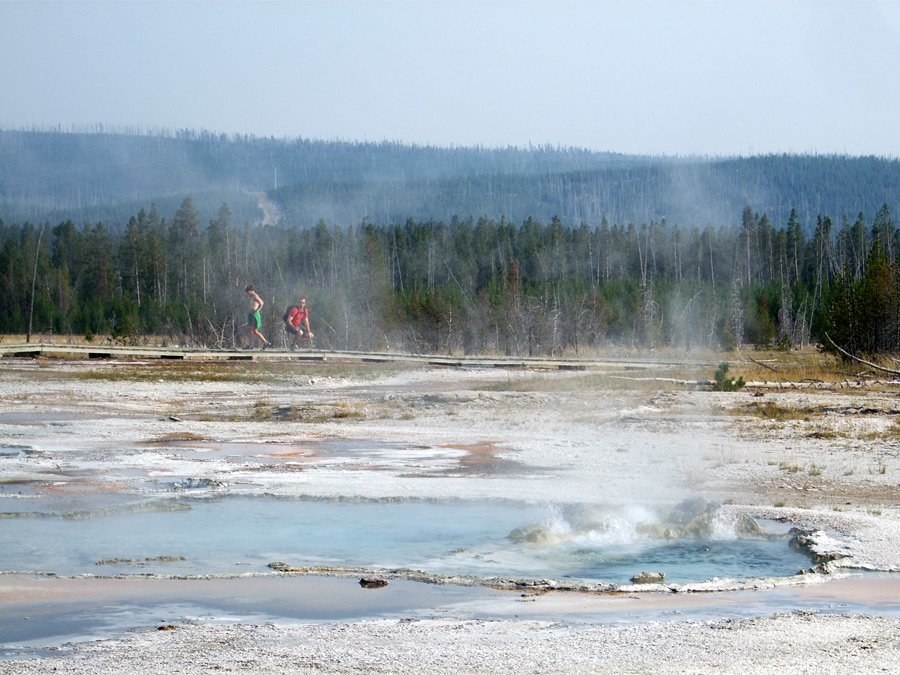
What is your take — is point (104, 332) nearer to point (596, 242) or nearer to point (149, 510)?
point (596, 242)

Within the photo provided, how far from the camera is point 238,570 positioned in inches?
328

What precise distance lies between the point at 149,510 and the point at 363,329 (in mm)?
54837

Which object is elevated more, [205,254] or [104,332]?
[205,254]

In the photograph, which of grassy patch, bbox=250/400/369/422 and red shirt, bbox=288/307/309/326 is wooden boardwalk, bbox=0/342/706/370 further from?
grassy patch, bbox=250/400/369/422

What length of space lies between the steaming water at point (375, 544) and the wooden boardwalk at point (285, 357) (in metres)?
29.5

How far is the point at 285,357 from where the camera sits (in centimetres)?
4159

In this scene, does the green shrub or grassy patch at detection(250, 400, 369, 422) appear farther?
the green shrub

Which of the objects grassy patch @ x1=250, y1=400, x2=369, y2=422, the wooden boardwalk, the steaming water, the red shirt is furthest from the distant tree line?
the steaming water

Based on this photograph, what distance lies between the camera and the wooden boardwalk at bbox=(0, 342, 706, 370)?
41.1 meters

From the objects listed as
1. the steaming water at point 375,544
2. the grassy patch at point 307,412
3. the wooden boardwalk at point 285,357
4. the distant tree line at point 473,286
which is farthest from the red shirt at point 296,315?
the steaming water at point 375,544

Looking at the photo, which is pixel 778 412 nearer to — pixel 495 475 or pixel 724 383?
pixel 724 383

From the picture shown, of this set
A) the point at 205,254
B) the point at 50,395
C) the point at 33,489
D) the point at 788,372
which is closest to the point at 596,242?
the point at 205,254

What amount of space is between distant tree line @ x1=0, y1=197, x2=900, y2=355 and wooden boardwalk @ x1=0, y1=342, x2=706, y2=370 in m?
8.15

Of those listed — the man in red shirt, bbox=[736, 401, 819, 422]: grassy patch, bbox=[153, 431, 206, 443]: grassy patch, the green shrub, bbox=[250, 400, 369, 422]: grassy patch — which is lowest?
bbox=[250, 400, 369, 422]: grassy patch
